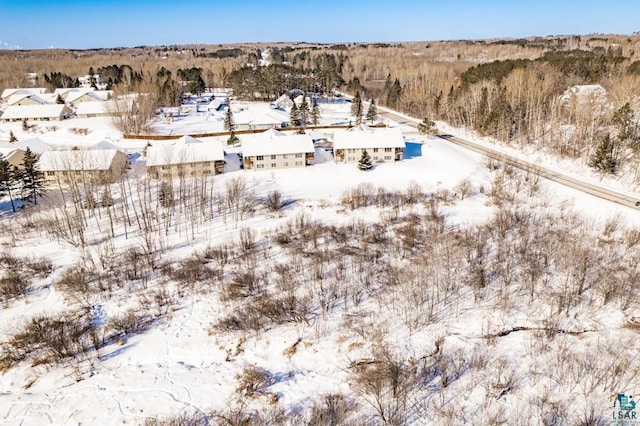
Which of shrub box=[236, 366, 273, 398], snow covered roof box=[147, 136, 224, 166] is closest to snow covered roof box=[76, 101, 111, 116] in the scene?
snow covered roof box=[147, 136, 224, 166]

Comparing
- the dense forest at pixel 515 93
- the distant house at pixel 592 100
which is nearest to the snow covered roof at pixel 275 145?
the dense forest at pixel 515 93

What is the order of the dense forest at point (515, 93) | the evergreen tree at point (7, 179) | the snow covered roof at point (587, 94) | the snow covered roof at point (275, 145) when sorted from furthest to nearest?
the snow covered roof at point (587, 94) → the snow covered roof at point (275, 145) → the dense forest at point (515, 93) → the evergreen tree at point (7, 179)

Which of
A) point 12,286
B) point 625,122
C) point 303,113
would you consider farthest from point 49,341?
point 303,113

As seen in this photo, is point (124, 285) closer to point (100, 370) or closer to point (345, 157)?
point (100, 370)

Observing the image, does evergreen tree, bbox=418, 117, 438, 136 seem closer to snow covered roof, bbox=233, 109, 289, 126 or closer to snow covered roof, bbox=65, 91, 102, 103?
snow covered roof, bbox=233, 109, 289, 126
